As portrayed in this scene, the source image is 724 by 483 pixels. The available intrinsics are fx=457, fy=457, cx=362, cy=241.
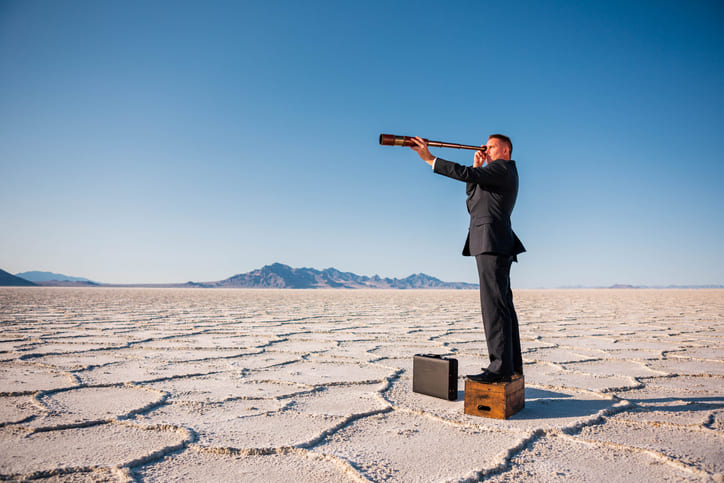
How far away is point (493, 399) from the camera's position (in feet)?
5.08

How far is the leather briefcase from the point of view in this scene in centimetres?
178

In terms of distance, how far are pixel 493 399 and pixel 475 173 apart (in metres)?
0.77

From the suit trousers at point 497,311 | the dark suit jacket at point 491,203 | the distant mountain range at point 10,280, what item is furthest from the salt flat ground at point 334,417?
the distant mountain range at point 10,280

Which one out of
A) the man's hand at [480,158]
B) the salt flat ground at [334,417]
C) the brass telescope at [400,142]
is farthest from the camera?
the man's hand at [480,158]

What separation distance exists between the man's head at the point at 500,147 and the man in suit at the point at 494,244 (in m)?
0.05

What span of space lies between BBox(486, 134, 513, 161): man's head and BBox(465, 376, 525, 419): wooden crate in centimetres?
81

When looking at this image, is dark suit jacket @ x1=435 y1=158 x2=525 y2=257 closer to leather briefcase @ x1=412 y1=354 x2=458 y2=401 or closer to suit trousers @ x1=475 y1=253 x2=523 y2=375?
suit trousers @ x1=475 y1=253 x2=523 y2=375

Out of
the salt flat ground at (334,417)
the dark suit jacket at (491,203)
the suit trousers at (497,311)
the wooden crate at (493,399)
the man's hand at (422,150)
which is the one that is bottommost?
the salt flat ground at (334,417)

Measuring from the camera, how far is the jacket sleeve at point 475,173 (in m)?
1.55

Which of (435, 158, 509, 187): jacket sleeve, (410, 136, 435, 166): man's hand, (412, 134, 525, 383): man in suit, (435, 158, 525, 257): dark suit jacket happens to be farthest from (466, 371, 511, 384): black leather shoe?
(410, 136, 435, 166): man's hand

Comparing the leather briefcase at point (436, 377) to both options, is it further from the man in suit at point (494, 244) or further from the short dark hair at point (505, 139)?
the short dark hair at point (505, 139)

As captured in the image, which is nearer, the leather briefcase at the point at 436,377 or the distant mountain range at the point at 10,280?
the leather briefcase at the point at 436,377

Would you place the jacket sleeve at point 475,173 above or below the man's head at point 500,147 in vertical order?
below

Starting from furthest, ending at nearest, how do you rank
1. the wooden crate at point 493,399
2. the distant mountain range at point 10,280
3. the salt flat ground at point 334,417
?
1. the distant mountain range at point 10,280
2. the wooden crate at point 493,399
3. the salt flat ground at point 334,417
